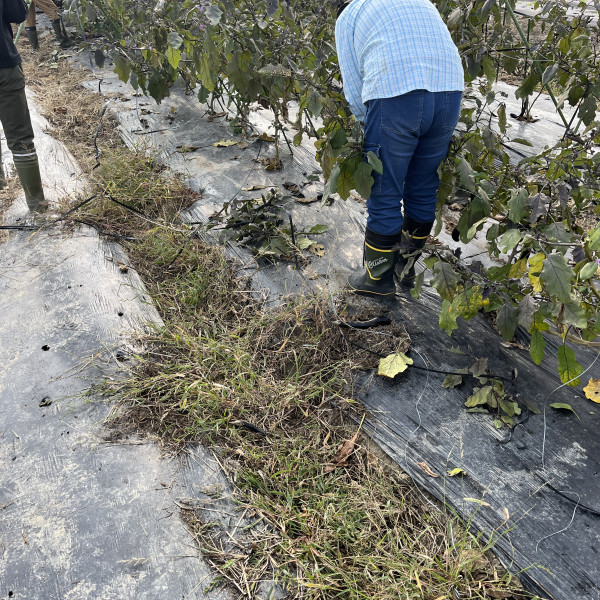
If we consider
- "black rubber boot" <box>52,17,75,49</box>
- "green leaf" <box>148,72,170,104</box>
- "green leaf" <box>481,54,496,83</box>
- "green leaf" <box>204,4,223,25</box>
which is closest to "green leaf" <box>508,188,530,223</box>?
"green leaf" <box>481,54,496,83</box>

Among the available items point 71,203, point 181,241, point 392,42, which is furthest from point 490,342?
point 71,203

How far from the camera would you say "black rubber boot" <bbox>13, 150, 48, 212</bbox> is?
3219 mm

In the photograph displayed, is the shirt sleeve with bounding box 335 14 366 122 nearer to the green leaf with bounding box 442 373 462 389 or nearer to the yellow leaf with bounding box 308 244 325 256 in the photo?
the yellow leaf with bounding box 308 244 325 256

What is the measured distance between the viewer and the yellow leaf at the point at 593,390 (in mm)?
1911

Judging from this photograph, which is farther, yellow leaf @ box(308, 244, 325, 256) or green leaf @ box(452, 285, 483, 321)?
yellow leaf @ box(308, 244, 325, 256)

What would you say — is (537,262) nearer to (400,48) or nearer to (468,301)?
(468,301)

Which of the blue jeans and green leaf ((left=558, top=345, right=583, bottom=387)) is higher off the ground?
the blue jeans

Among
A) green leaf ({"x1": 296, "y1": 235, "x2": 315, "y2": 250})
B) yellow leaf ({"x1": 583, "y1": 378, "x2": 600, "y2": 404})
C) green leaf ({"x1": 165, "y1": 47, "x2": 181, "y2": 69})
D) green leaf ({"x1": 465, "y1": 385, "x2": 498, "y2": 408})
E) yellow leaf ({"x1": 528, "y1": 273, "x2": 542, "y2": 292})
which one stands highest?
green leaf ({"x1": 165, "y1": 47, "x2": 181, "y2": 69})

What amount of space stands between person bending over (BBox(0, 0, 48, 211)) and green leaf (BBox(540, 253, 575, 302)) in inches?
116

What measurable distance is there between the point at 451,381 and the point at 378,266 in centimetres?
62

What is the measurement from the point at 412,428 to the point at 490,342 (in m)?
0.58

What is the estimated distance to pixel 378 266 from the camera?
2.38m

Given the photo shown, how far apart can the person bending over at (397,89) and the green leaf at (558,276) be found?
52 centimetres

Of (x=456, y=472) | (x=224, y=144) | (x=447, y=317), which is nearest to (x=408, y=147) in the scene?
(x=447, y=317)
